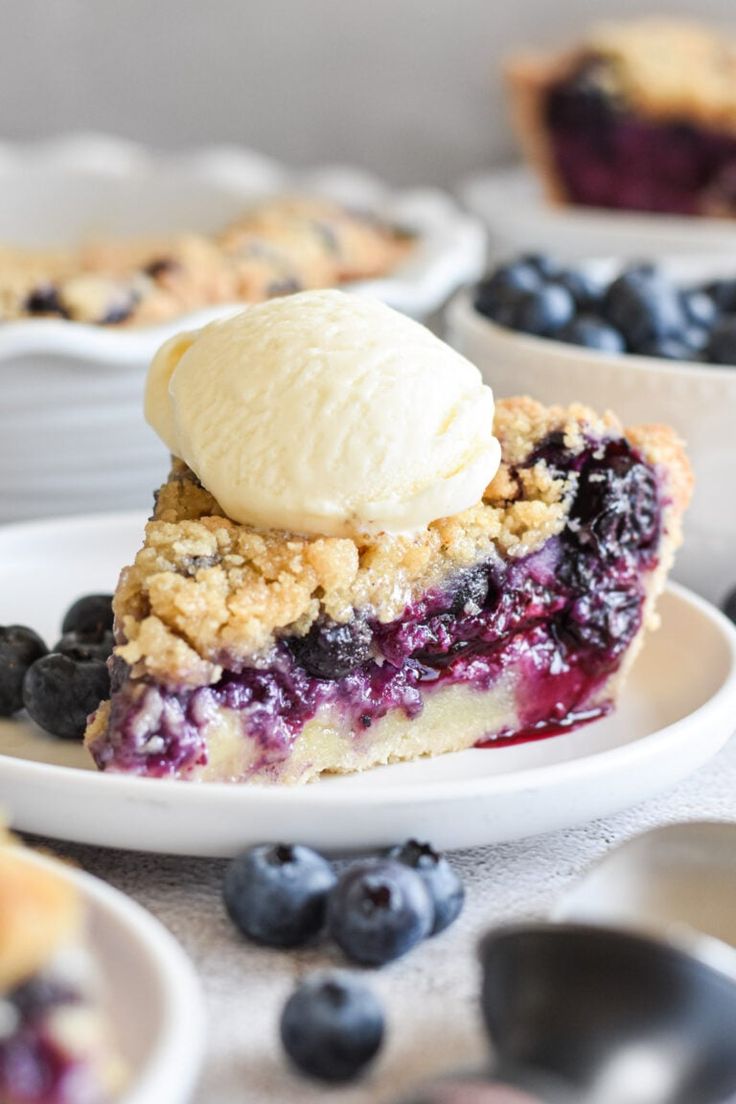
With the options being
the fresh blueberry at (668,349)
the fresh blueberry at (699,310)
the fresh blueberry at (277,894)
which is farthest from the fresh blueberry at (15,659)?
the fresh blueberry at (699,310)

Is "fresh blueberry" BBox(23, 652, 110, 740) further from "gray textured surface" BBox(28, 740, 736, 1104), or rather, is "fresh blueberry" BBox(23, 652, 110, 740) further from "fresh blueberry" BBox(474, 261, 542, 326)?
"fresh blueberry" BBox(474, 261, 542, 326)

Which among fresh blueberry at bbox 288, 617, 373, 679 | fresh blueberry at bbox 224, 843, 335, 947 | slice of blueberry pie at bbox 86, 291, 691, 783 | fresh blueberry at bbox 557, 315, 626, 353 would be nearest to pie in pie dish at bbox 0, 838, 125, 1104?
fresh blueberry at bbox 224, 843, 335, 947

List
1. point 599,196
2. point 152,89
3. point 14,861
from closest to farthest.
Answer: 1. point 14,861
2. point 599,196
3. point 152,89

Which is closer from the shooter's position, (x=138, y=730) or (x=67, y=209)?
(x=138, y=730)

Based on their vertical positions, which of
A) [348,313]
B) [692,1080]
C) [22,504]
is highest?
[348,313]

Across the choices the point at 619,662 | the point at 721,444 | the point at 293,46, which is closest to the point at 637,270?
the point at 721,444

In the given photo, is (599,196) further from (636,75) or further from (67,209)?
(67,209)
